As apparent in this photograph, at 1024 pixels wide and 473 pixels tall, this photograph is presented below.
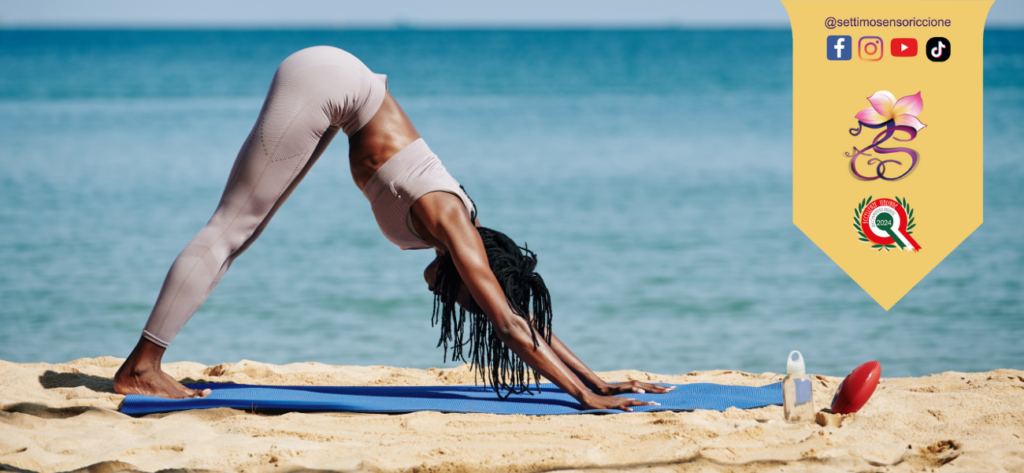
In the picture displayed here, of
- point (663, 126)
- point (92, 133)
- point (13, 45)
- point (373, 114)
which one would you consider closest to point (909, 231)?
point (373, 114)

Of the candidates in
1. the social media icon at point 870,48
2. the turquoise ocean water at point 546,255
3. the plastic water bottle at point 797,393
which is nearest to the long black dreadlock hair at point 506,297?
the plastic water bottle at point 797,393

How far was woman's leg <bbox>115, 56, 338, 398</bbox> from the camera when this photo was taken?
331cm

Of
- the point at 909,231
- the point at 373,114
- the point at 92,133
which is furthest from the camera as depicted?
the point at 92,133

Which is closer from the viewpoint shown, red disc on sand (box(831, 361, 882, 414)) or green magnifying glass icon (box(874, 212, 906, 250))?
red disc on sand (box(831, 361, 882, 414))

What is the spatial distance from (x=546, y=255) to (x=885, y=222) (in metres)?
4.10

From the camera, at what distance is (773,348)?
19.7 ft

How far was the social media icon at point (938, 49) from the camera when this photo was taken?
5.37 metres

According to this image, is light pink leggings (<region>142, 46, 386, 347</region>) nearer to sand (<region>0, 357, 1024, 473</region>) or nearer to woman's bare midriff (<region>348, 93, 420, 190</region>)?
woman's bare midriff (<region>348, 93, 420, 190</region>)

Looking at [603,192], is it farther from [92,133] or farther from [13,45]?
[13,45]

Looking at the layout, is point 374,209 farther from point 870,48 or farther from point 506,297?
point 870,48

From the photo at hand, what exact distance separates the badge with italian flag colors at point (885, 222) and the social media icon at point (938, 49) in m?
0.97

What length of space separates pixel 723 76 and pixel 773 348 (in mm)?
39223

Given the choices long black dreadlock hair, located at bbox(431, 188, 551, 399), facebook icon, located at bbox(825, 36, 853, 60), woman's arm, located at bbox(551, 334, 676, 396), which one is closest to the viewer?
long black dreadlock hair, located at bbox(431, 188, 551, 399)

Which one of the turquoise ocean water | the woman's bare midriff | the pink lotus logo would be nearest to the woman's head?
the woman's bare midriff
